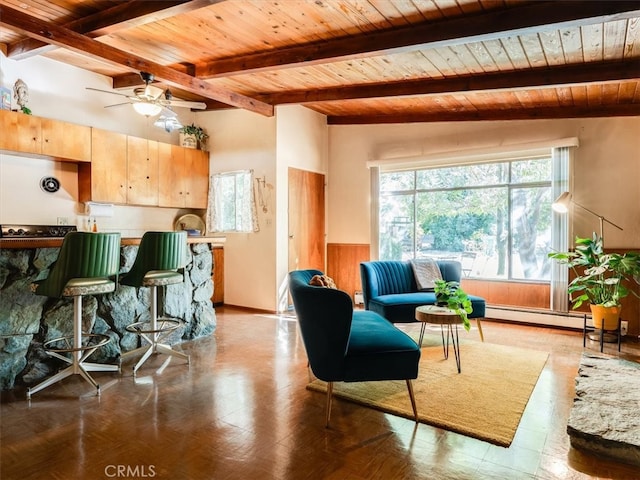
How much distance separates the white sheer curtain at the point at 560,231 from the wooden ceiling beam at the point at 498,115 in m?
0.46

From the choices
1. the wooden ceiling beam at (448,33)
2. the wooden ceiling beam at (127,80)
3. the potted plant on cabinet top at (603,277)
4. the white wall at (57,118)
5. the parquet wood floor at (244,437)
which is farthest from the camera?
the wooden ceiling beam at (127,80)

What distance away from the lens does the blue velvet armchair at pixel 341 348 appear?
7.64ft

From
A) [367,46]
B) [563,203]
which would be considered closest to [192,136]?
[367,46]

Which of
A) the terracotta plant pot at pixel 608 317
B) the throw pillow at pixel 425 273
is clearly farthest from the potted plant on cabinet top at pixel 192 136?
the terracotta plant pot at pixel 608 317

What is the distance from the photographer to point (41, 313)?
122 inches

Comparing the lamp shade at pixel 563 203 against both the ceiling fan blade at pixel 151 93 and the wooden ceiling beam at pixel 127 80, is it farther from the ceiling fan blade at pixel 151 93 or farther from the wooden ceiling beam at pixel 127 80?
the wooden ceiling beam at pixel 127 80

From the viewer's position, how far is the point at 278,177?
5.65 metres

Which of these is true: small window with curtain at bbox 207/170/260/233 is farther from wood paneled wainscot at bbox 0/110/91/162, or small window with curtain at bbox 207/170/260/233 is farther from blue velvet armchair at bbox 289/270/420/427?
blue velvet armchair at bbox 289/270/420/427

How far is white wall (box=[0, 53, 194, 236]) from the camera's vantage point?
4582 millimetres

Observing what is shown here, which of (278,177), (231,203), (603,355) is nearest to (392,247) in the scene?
(278,177)

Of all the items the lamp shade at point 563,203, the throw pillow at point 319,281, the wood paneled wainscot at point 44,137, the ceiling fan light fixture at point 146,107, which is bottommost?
the throw pillow at point 319,281

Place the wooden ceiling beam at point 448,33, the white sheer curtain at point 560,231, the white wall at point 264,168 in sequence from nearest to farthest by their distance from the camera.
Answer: the wooden ceiling beam at point 448,33
the white sheer curtain at point 560,231
the white wall at point 264,168

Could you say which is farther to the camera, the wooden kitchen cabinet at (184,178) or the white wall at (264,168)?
the wooden kitchen cabinet at (184,178)

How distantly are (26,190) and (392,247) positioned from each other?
16.3 feet
